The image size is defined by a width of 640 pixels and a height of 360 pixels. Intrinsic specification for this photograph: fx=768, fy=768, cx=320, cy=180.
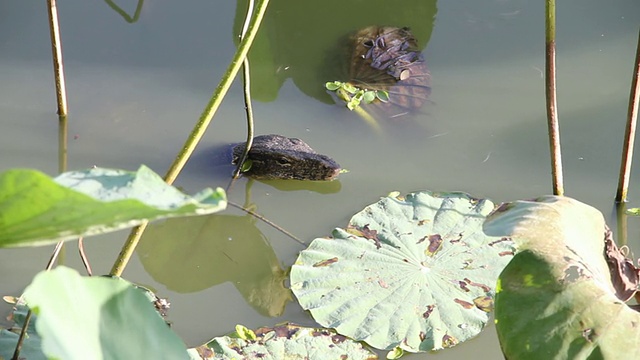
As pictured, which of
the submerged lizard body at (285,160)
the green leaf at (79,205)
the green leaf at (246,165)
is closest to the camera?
the green leaf at (79,205)

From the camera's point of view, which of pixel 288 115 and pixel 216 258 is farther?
pixel 288 115

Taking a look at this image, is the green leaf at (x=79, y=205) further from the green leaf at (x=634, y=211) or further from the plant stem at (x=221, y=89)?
the green leaf at (x=634, y=211)

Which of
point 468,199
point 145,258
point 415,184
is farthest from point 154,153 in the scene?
point 468,199

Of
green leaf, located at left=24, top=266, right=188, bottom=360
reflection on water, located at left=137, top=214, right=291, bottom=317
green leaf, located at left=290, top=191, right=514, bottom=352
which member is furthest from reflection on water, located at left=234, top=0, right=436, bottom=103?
green leaf, located at left=24, top=266, right=188, bottom=360

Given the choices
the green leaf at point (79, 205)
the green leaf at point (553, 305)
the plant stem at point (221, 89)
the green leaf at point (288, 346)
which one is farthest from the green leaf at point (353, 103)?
the green leaf at point (79, 205)

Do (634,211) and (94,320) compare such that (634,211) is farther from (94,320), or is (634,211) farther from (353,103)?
(94,320)

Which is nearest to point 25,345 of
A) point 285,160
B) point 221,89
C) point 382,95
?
point 221,89

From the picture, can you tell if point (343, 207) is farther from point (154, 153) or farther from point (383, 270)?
point (154, 153)

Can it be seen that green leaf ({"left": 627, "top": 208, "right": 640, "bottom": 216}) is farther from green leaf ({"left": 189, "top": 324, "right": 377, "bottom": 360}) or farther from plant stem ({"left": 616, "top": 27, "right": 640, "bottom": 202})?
green leaf ({"left": 189, "top": 324, "right": 377, "bottom": 360})
